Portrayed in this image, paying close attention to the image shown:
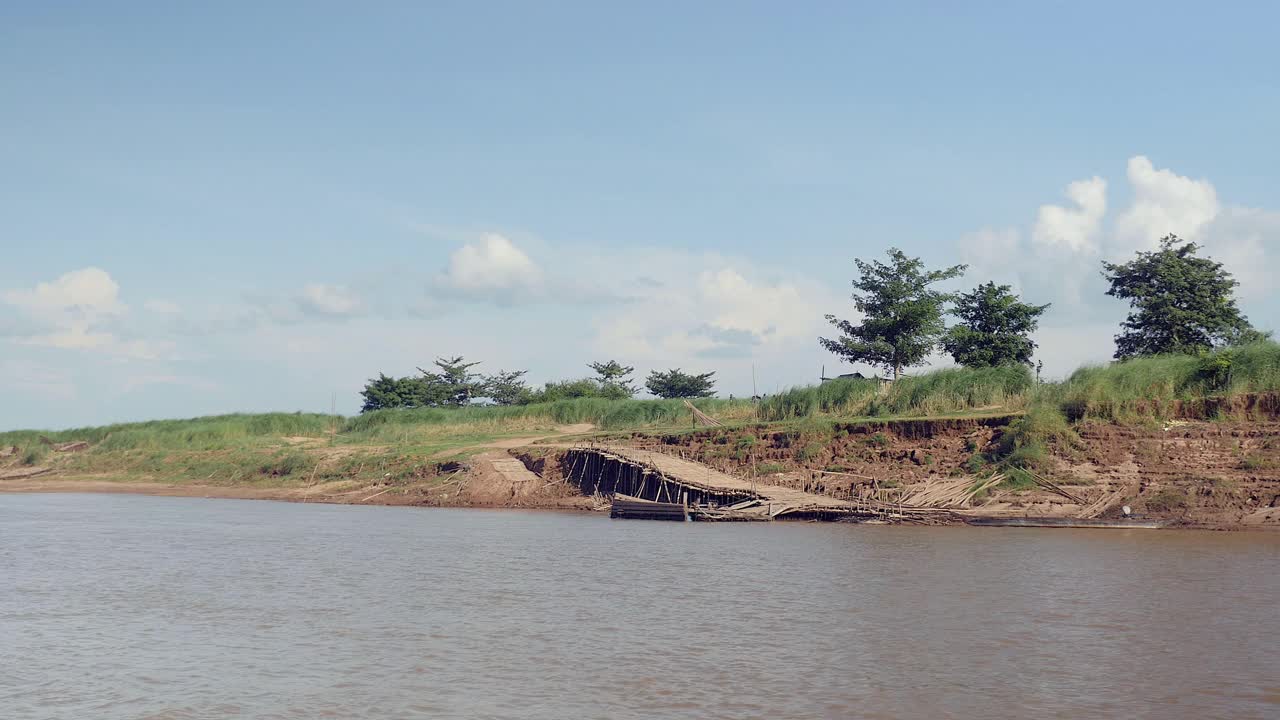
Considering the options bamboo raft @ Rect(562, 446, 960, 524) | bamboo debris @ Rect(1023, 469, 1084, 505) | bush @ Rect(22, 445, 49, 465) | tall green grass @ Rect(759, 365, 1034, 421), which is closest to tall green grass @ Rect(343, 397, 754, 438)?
tall green grass @ Rect(759, 365, 1034, 421)

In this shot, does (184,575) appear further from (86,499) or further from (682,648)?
(86,499)

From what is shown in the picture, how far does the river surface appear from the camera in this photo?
12.1 metres

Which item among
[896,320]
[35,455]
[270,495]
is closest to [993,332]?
[896,320]

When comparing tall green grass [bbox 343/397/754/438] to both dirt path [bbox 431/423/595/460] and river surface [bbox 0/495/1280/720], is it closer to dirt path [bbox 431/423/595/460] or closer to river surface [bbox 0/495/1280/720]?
dirt path [bbox 431/423/595/460]

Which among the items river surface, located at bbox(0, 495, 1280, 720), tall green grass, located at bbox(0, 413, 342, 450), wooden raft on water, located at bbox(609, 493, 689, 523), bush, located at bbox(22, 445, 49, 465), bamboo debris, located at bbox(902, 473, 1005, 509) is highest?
tall green grass, located at bbox(0, 413, 342, 450)

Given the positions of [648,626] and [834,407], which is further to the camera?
[834,407]

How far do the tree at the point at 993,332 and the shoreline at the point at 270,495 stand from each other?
60.5 feet

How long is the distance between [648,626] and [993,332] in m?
35.0

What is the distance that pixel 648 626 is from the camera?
1620cm

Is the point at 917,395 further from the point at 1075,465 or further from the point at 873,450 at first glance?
the point at 1075,465

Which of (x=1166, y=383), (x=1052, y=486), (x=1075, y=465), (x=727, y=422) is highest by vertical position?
(x=1166, y=383)

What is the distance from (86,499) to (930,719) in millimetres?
42573

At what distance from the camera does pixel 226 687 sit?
12.6m

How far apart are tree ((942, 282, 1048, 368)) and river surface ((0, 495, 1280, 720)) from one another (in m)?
19.5
